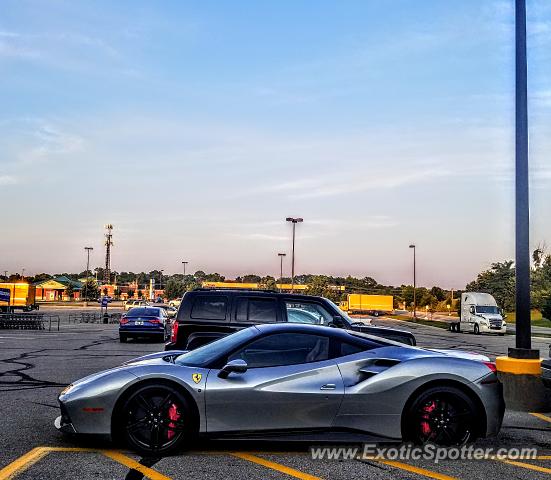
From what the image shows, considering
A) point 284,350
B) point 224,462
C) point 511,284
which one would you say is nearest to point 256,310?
point 284,350

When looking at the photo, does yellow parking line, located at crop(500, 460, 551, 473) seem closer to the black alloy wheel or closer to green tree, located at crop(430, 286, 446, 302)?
the black alloy wheel

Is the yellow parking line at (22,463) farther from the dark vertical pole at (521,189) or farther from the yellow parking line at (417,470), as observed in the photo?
the dark vertical pole at (521,189)

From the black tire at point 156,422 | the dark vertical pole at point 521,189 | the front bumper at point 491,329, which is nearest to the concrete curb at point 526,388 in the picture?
the dark vertical pole at point 521,189

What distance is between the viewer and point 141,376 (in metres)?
6.12

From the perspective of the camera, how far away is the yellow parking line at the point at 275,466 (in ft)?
17.5

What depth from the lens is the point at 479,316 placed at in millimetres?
41406

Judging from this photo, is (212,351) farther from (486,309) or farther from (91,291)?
(91,291)

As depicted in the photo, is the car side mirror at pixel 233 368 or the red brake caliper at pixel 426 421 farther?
the red brake caliper at pixel 426 421

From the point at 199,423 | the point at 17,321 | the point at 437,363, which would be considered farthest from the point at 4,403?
the point at 17,321

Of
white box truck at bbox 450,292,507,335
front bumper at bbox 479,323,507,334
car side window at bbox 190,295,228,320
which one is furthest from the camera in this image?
white box truck at bbox 450,292,507,335

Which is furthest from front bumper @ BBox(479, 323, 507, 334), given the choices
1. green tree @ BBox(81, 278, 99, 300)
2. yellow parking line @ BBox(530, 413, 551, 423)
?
green tree @ BBox(81, 278, 99, 300)

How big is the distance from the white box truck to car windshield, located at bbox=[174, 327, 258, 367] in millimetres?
36548

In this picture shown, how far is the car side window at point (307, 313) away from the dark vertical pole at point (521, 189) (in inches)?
125

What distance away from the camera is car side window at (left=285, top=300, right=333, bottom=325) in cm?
1103
